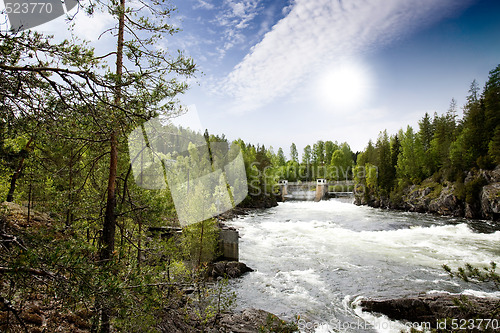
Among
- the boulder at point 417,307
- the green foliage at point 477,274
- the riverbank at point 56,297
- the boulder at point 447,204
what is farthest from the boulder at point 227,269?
the boulder at point 447,204

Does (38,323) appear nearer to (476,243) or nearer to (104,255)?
(104,255)

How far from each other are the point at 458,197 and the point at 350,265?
2731 centimetres

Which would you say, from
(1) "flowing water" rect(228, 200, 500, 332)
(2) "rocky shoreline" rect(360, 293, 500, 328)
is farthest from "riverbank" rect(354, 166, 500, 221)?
(2) "rocky shoreline" rect(360, 293, 500, 328)

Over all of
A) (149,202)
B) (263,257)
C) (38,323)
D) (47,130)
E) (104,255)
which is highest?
(47,130)

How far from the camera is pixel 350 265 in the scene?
1603 centimetres

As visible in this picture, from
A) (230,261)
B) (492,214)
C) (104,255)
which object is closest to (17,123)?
(104,255)

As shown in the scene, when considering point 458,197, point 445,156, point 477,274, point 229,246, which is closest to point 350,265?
point 229,246

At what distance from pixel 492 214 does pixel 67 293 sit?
3943 centimetres

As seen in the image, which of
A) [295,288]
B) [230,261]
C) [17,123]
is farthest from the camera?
[230,261]

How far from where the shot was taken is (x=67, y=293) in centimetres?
304

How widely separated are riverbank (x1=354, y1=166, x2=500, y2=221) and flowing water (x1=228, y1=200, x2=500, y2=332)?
355cm

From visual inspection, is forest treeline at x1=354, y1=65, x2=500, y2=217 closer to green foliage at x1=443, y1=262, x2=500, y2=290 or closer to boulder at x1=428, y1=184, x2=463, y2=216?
boulder at x1=428, y1=184, x2=463, y2=216

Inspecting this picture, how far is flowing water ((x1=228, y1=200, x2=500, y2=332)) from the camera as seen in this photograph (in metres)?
10.7

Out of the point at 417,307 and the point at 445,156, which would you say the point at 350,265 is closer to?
the point at 417,307
